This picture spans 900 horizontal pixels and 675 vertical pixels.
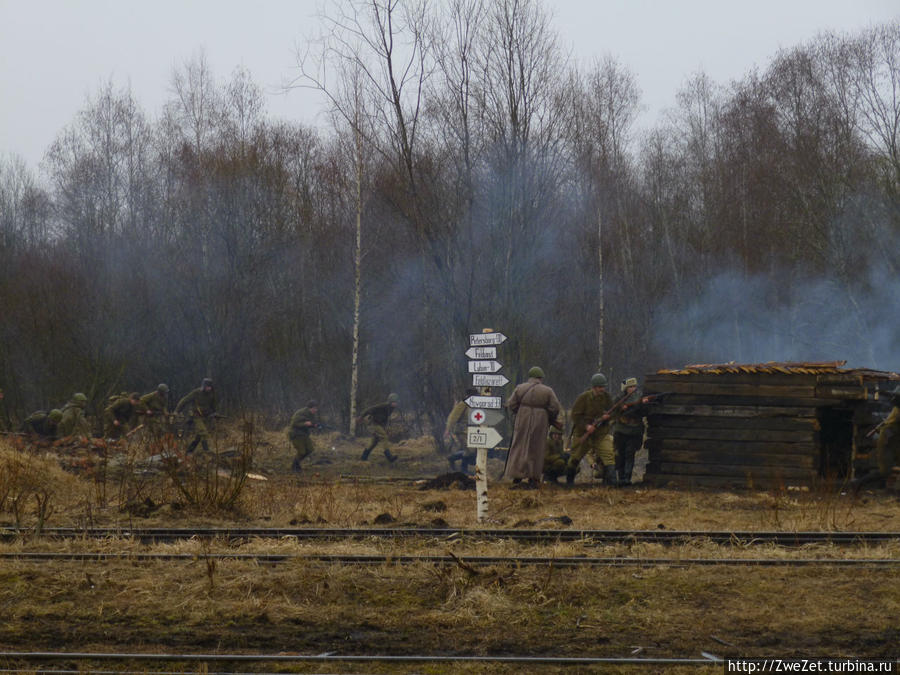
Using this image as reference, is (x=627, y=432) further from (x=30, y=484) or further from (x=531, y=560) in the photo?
(x=30, y=484)

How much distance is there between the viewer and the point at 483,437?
35.2 ft

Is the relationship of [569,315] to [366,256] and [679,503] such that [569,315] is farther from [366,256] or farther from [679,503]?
[679,503]

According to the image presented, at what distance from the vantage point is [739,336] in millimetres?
33750

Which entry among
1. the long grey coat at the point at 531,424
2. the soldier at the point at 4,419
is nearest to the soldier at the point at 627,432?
the long grey coat at the point at 531,424

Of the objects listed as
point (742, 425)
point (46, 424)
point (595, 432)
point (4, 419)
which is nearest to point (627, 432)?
point (595, 432)

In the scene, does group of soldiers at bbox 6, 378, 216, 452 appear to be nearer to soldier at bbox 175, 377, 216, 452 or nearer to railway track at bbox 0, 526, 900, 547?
soldier at bbox 175, 377, 216, 452

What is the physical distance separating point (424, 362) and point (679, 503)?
55.9 ft

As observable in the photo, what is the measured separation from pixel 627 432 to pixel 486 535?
5.85 m

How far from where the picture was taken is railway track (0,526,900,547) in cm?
966

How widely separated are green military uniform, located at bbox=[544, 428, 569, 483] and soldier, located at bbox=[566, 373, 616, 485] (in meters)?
0.15

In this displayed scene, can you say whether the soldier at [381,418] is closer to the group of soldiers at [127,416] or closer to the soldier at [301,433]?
the soldier at [301,433]

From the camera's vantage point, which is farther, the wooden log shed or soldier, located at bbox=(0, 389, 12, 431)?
soldier, located at bbox=(0, 389, 12, 431)

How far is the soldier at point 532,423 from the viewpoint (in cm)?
1426

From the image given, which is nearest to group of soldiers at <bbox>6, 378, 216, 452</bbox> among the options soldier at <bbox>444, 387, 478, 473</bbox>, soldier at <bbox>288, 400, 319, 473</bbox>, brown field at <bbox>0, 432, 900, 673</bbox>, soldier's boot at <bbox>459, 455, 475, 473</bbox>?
soldier at <bbox>288, 400, 319, 473</bbox>
